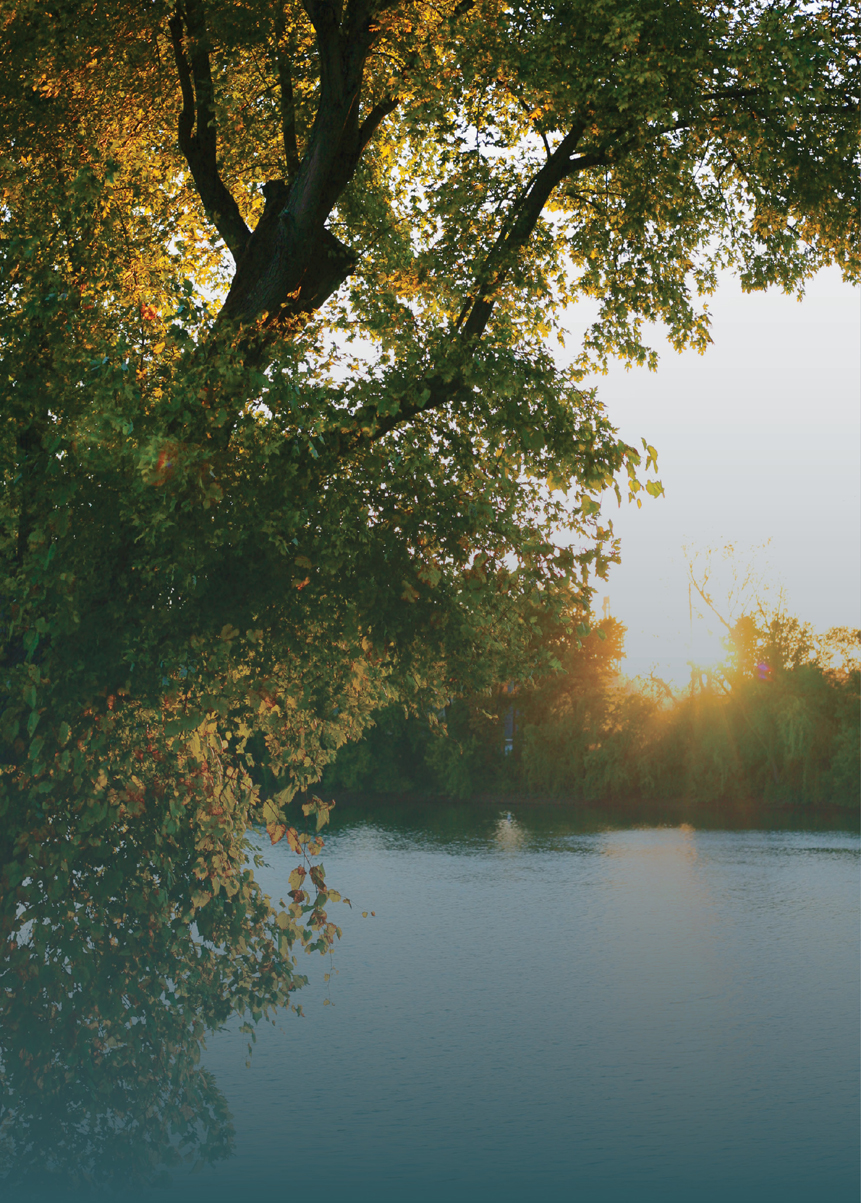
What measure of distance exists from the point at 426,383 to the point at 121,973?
484cm

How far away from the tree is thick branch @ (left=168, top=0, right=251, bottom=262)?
1.2 inches

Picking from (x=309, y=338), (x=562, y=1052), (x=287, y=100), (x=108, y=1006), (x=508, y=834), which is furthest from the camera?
(x=508, y=834)

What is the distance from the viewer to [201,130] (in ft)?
32.4

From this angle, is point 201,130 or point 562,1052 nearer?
point 201,130

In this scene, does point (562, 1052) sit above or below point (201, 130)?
below

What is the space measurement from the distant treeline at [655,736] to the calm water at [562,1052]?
14.0 meters

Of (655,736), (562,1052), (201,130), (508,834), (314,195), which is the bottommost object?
(562,1052)

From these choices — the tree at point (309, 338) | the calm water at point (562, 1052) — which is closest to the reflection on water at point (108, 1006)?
the tree at point (309, 338)

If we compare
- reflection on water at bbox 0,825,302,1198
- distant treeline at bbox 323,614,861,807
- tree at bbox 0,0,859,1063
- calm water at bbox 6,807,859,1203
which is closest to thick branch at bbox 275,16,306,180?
tree at bbox 0,0,859,1063

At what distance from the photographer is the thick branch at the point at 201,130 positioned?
31.1 feet

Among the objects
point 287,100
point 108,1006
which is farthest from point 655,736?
point 108,1006

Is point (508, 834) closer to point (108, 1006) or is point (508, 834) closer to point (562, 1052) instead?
point (562, 1052)

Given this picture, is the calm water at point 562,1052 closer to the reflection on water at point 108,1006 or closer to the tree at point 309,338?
the reflection on water at point 108,1006

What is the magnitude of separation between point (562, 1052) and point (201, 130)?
37.1 ft
